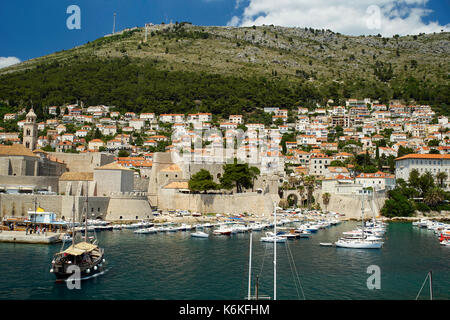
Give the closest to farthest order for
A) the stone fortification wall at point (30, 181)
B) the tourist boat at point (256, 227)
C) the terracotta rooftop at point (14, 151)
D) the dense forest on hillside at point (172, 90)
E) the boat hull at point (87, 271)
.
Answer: the boat hull at point (87, 271) → the stone fortification wall at point (30, 181) → the tourist boat at point (256, 227) → the terracotta rooftop at point (14, 151) → the dense forest on hillside at point (172, 90)

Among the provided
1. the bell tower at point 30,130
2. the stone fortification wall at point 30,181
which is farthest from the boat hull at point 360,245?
the bell tower at point 30,130

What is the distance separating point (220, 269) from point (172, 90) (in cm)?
6482

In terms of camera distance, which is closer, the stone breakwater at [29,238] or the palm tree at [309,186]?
the stone breakwater at [29,238]

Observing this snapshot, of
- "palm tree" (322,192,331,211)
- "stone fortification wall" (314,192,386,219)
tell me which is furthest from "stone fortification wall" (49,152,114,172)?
"stone fortification wall" (314,192,386,219)

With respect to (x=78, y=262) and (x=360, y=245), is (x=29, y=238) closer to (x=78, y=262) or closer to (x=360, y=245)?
(x=78, y=262)

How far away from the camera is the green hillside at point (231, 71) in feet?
248

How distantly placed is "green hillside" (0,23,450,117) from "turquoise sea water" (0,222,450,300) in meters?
51.6

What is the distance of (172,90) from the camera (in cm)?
7750

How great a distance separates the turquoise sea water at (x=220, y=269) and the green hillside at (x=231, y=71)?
5159cm

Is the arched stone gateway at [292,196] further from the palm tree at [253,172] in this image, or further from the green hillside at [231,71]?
the green hillside at [231,71]

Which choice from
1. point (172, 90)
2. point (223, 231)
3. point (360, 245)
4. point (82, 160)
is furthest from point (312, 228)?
point (172, 90)

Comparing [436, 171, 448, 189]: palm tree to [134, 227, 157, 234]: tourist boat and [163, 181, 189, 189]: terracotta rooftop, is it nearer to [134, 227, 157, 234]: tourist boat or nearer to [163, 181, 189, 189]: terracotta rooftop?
[163, 181, 189, 189]: terracotta rooftop

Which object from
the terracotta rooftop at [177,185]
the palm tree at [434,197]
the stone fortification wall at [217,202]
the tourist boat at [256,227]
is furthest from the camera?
the palm tree at [434,197]

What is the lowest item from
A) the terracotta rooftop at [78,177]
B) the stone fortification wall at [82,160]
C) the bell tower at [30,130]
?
the terracotta rooftop at [78,177]
